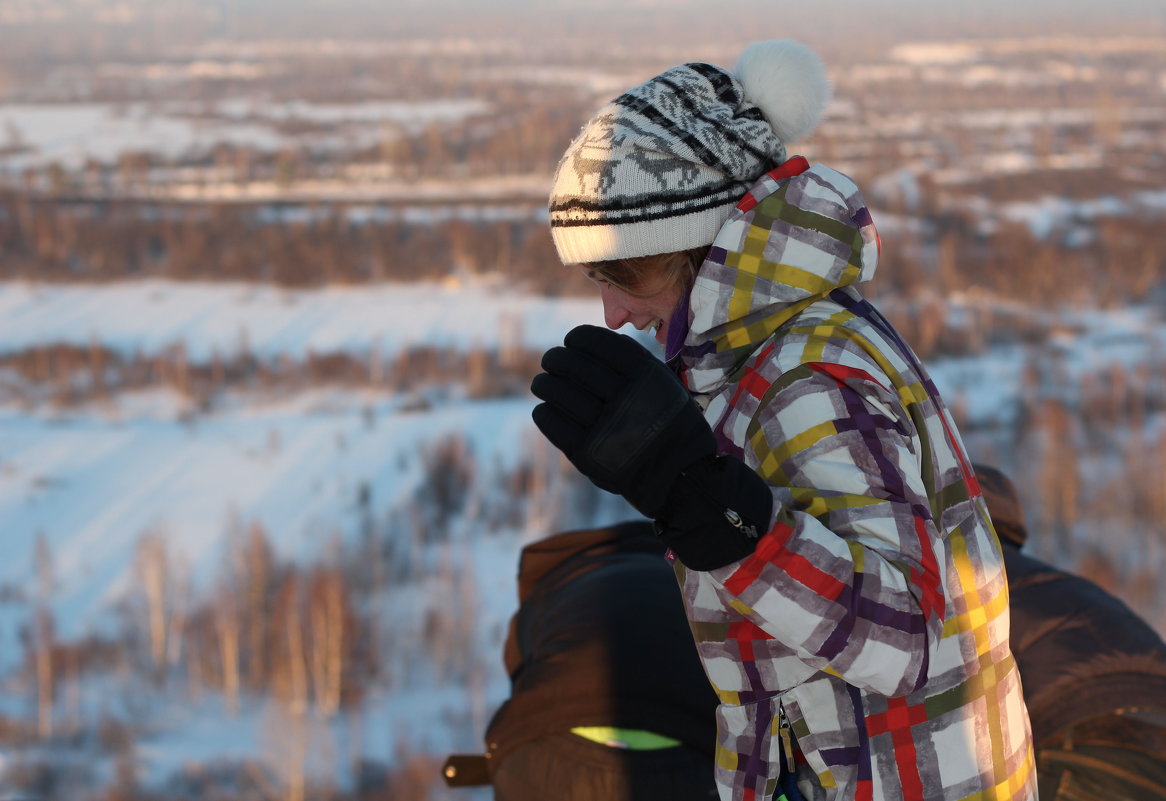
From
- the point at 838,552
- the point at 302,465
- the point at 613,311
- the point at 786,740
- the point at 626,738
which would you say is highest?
the point at 613,311

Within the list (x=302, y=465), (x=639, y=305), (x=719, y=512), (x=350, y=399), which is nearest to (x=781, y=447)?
(x=719, y=512)

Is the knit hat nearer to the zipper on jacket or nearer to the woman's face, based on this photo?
the woman's face

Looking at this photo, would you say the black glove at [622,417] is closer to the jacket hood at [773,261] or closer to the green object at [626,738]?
the jacket hood at [773,261]

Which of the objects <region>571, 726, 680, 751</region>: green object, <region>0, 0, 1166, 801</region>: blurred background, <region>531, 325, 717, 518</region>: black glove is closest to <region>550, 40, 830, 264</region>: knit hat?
<region>531, 325, 717, 518</region>: black glove

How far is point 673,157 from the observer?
1.00m

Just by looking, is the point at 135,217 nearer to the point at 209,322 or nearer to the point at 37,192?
the point at 37,192

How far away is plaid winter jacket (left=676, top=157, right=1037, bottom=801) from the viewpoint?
0.80 meters

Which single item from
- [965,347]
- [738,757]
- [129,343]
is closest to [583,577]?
[738,757]

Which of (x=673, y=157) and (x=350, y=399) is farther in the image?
(x=350, y=399)

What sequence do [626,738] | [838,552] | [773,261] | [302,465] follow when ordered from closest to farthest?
[838,552] → [773,261] → [626,738] → [302,465]

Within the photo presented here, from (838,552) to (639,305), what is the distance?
13.7 inches

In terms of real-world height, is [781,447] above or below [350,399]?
above

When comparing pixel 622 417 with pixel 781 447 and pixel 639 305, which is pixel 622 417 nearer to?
pixel 781 447

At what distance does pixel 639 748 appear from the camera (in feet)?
5.38
